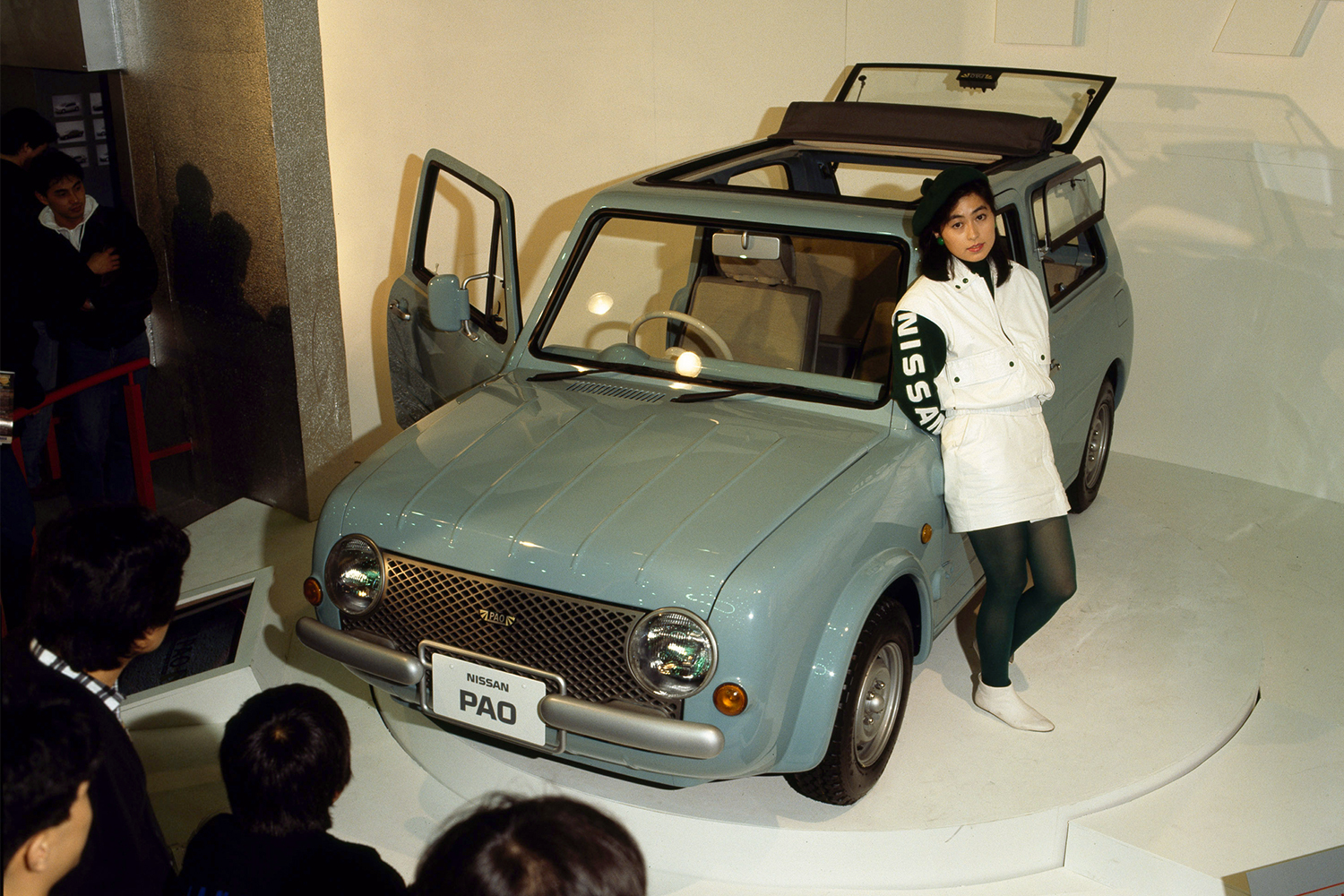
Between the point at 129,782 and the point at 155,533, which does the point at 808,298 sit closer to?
the point at 155,533

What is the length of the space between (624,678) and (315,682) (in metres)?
1.65

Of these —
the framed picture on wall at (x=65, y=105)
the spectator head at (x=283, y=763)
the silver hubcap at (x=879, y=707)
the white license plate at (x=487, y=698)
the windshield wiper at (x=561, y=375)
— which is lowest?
the silver hubcap at (x=879, y=707)

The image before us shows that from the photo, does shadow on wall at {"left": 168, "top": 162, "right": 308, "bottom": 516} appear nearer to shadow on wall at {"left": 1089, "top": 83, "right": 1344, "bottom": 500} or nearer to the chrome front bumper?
the chrome front bumper

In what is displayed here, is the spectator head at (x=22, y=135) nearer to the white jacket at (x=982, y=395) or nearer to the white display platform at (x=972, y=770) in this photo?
the white display platform at (x=972, y=770)

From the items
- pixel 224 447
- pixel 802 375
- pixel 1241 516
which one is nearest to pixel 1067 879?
pixel 802 375

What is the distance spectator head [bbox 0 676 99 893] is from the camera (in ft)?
5.13

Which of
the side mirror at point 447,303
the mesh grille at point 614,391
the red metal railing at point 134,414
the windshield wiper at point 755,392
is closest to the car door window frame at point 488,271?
the side mirror at point 447,303

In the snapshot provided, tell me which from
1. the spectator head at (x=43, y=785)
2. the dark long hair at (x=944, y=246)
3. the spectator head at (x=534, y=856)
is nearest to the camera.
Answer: the spectator head at (x=534, y=856)

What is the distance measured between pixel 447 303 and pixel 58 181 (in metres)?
2.03

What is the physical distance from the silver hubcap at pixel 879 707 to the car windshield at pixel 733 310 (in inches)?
31.7

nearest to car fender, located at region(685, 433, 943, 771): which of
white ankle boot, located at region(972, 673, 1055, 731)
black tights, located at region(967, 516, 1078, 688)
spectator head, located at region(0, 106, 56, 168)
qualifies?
black tights, located at region(967, 516, 1078, 688)

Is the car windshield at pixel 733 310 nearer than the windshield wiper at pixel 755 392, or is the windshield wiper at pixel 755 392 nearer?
the windshield wiper at pixel 755 392

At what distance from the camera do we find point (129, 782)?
211 centimetres

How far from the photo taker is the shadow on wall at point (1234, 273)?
5.38 m
